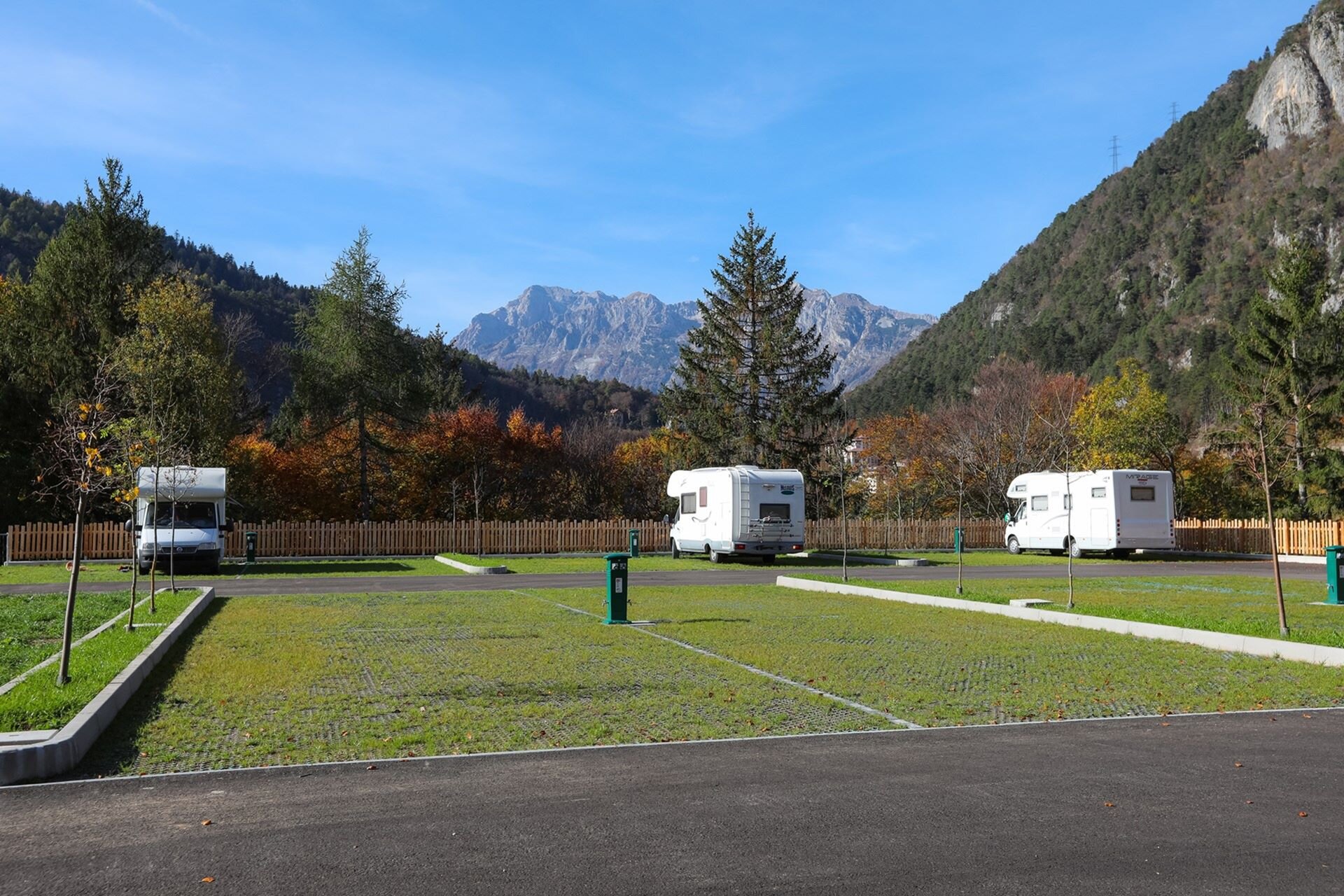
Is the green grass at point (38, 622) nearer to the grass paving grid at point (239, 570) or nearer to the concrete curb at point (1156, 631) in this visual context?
the grass paving grid at point (239, 570)

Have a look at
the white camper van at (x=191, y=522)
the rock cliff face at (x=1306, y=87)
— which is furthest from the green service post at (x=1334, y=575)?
the rock cliff face at (x=1306, y=87)

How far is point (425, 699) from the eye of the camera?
9.45 m

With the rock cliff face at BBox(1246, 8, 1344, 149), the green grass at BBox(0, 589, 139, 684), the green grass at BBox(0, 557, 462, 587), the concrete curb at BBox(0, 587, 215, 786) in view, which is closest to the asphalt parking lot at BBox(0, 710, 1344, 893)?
the concrete curb at BBox(0, 587, 215, 786)

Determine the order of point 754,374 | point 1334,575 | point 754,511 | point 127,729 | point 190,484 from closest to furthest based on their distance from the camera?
point 127,729, point 1334,575, point 190,484, point 754,511, point 754,374

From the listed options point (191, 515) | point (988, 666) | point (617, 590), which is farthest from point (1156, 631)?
point (191, 515)

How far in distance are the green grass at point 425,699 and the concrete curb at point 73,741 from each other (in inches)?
5.3

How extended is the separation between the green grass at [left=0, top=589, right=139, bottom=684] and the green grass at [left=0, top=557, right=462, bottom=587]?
4343 millimetres

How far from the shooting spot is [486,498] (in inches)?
2079

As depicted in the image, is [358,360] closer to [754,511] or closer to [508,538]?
[508,538]

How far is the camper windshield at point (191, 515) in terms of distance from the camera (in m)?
28.6

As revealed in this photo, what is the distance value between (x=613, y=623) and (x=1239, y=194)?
135428 millimetres

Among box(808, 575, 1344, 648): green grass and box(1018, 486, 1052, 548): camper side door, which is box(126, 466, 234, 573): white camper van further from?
box(1018, 486, 1052, 548): camper side door

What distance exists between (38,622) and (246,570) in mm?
15732

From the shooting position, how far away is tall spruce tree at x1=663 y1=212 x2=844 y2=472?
51875 millimetres
